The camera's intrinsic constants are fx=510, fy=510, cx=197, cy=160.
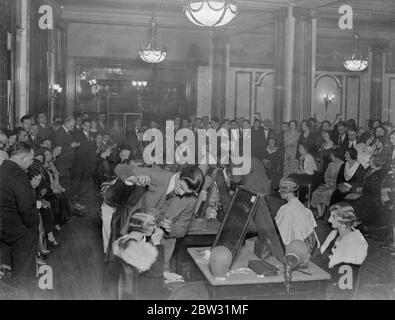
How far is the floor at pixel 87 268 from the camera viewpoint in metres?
4.63


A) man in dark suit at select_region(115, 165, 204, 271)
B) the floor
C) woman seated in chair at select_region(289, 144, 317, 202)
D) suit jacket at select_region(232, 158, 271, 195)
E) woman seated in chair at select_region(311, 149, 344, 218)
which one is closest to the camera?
man in dark suit at select_region(115, 165, 204, 271)

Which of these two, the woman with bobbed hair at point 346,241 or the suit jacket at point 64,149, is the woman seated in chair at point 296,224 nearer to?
the woman with bobbed hair at point 346,241

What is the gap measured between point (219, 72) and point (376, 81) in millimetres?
4698

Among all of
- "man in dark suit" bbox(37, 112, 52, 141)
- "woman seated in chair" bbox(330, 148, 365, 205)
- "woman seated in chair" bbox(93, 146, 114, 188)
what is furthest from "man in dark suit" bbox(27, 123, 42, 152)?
"woman seated in chair" bbox(330, 148, 365, 205)

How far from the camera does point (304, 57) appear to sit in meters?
10.1

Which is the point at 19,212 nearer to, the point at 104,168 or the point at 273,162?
the point at 104,168

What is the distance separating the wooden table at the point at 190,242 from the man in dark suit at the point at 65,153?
4.11 m

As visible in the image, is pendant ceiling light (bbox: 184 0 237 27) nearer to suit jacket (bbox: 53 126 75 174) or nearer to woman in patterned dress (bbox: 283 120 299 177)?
woman in patterned dress (bbox: 283 120 299 177)

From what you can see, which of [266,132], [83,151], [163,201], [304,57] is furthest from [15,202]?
[266,132]

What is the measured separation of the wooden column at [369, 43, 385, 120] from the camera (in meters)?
14.7

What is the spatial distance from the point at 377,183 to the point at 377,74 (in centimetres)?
929

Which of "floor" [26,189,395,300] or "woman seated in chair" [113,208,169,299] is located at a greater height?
"woman seated in chair" [113,208,169,299]

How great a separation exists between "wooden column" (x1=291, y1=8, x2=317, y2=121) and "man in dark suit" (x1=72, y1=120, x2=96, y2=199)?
13.7 feet
